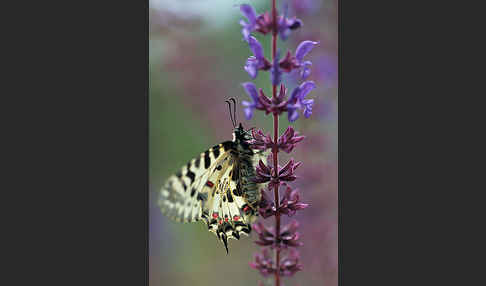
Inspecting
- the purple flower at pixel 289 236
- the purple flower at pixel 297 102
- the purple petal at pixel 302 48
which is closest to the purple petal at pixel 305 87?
the purple flower at pixel 297 102

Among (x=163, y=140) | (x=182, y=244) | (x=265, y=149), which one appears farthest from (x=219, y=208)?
(x=182, y=244)

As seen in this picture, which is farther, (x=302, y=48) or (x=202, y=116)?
(x=202, y=116)

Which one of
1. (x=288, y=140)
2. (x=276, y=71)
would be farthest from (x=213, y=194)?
(x=276, y=71)

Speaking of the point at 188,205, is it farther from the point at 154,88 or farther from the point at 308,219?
the point at 154,88

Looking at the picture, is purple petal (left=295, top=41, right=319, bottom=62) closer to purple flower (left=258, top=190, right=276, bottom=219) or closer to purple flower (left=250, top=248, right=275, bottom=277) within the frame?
purple flower (left=258, top=190, right=276, bottom=219)

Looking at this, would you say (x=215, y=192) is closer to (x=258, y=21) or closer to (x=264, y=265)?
(x=264, y=265)

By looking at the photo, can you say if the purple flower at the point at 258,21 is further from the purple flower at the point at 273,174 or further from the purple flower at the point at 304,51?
the purple flower at the point at 273,174
